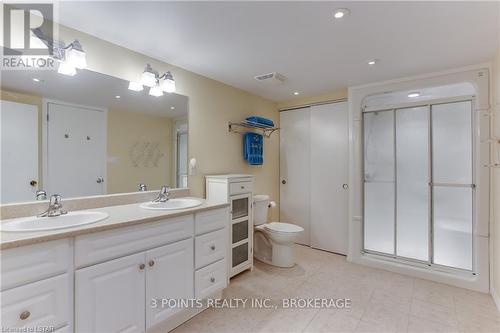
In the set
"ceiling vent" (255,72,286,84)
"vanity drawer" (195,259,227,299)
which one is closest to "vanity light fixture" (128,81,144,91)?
"ceiling vent" (255,72,286,84)

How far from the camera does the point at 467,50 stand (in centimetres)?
209

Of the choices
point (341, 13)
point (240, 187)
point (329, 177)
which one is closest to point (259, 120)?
point (240, 187)

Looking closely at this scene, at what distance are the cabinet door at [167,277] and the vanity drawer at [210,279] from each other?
0.21 ft

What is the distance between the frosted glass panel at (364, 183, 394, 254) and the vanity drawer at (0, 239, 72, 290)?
10.3ft

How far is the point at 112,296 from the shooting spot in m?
1.40

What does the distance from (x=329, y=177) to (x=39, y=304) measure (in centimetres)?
317

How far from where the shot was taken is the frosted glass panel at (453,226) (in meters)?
2.51

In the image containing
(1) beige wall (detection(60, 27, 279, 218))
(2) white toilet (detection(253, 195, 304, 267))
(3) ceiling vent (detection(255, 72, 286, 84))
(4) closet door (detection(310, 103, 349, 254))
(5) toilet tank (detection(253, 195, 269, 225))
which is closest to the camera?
(1) beige wall (detection(60, 27, 279, 218))

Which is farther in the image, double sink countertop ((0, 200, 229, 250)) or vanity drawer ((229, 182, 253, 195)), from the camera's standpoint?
vanity drawer ((229, 182, 253, 195))

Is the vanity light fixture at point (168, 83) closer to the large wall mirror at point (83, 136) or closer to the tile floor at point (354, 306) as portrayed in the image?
the large wall mirror at point (83, 136)

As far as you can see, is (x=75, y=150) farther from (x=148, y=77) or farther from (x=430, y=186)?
(x=430, y=186)

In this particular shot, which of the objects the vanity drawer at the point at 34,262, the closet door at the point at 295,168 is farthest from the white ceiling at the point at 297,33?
the vanity drawer at the point at 34,262

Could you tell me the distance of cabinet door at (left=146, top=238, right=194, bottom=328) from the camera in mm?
1582

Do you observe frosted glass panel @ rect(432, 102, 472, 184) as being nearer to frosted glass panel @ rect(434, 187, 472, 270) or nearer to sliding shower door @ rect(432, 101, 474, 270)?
sliding shower door @ rect(432, 101, 474, 270)
